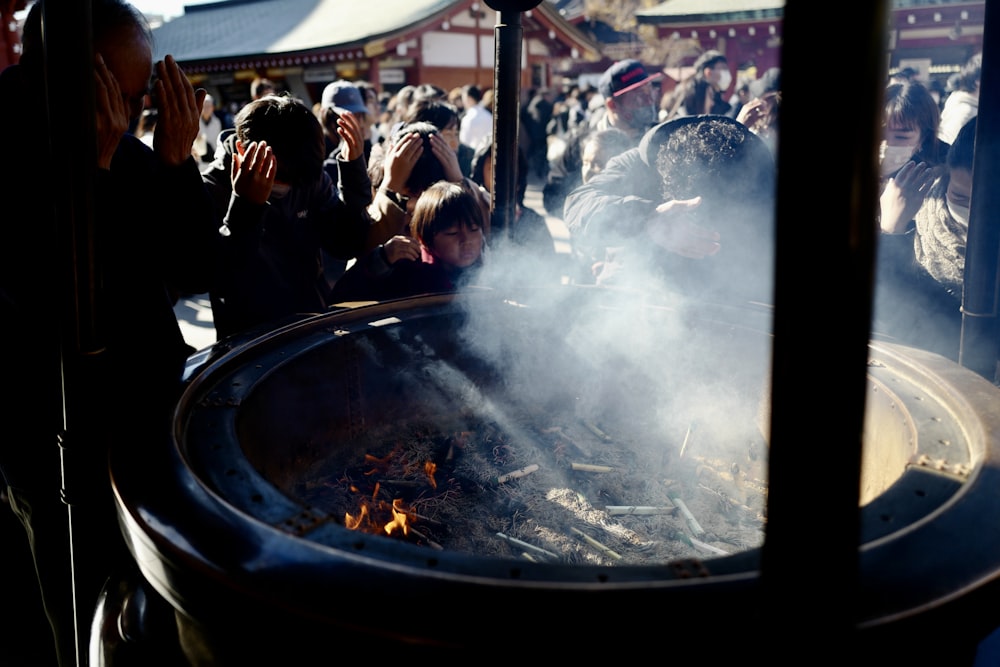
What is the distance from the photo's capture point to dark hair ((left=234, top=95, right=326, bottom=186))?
282 centimetres

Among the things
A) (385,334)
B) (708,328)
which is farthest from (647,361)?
(385,334)

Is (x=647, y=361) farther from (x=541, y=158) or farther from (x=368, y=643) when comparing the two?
(x=541, y=158)

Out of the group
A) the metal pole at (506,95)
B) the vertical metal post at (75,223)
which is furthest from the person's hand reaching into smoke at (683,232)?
the vertical metal post at (75,223)

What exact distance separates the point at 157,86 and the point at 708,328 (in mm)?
1717

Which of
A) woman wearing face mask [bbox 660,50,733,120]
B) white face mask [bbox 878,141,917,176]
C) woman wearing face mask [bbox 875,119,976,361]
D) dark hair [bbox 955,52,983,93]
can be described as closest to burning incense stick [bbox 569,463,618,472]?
woman wearing face mask [bbox 875,119,976,361]

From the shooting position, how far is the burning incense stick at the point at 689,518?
83.2 inches

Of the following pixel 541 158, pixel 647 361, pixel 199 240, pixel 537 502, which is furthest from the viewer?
pixel 541 158

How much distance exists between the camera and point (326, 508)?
86.3 inches

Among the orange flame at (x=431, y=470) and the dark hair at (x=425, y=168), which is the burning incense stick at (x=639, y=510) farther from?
the dark hair at (x=425, y=168)

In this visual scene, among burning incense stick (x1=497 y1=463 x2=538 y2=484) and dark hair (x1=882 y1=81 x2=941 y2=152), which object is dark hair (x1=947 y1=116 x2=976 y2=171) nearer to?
dark hair (x1=882 y1=81 x2=941 y2=152)

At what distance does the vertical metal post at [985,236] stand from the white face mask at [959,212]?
0.85 meters

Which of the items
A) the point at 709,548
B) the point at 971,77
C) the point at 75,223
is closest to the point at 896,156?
the point at 709,548

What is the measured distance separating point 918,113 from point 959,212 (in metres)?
1.01

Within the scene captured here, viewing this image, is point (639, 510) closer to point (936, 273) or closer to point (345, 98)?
point (936, 273)
